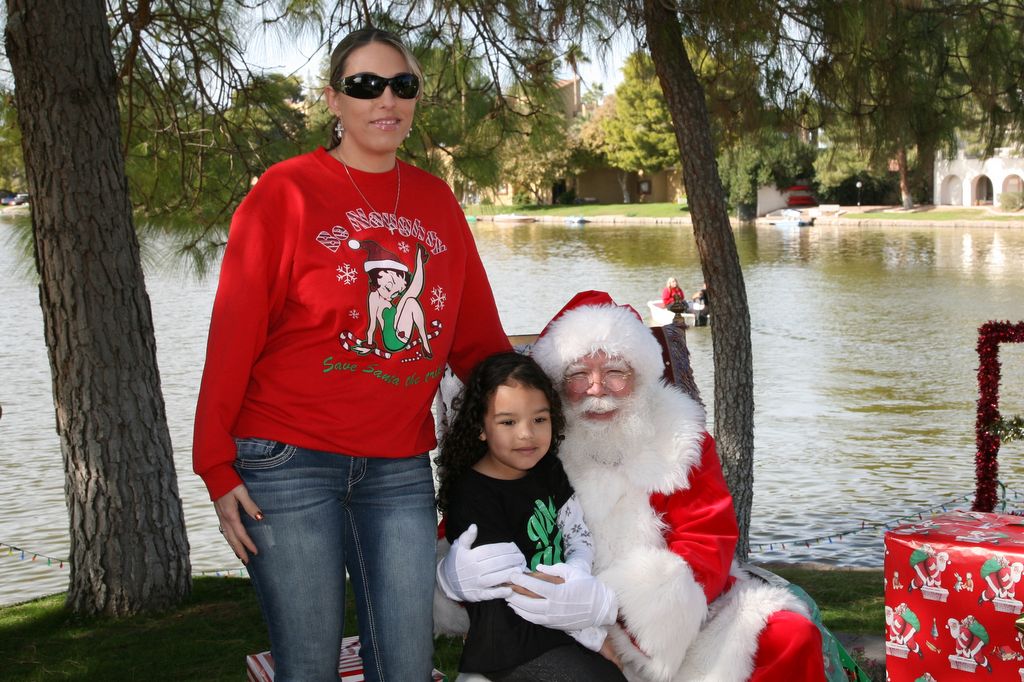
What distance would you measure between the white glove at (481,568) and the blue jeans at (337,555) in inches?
6.7

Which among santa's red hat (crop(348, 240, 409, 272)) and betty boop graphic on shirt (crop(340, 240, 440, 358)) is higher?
santa's red hat (crop(348, 240, 409, 272))

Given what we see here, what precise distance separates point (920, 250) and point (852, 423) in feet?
63.9

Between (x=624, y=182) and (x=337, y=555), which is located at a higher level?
(x=624, y=182)

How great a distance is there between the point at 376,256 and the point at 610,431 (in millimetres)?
868

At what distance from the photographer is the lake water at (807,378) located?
7.00 m

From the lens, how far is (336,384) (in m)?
1.92

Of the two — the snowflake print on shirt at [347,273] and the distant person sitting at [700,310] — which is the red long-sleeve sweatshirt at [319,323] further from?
the distant person sitting at [700,310]

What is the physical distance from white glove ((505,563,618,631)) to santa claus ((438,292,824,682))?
0.4 inches

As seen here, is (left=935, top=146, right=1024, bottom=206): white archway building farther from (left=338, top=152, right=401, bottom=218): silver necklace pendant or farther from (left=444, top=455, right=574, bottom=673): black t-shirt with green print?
(left=338, top=152, right=401, bottom=218): silver necklace pendant

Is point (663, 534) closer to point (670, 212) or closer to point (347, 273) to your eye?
point (347, 273)

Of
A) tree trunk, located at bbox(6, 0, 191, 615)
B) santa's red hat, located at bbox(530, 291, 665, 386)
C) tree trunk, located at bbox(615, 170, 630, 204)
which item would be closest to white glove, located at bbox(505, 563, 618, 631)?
santa's red hat, located at bbox(530, 291, 665, 386)

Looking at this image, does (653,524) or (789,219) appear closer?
(653,524)

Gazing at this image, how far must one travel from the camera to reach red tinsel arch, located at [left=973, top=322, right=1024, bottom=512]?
4758 millimetres

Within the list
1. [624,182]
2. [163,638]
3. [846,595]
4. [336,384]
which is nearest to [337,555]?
[336,384]
